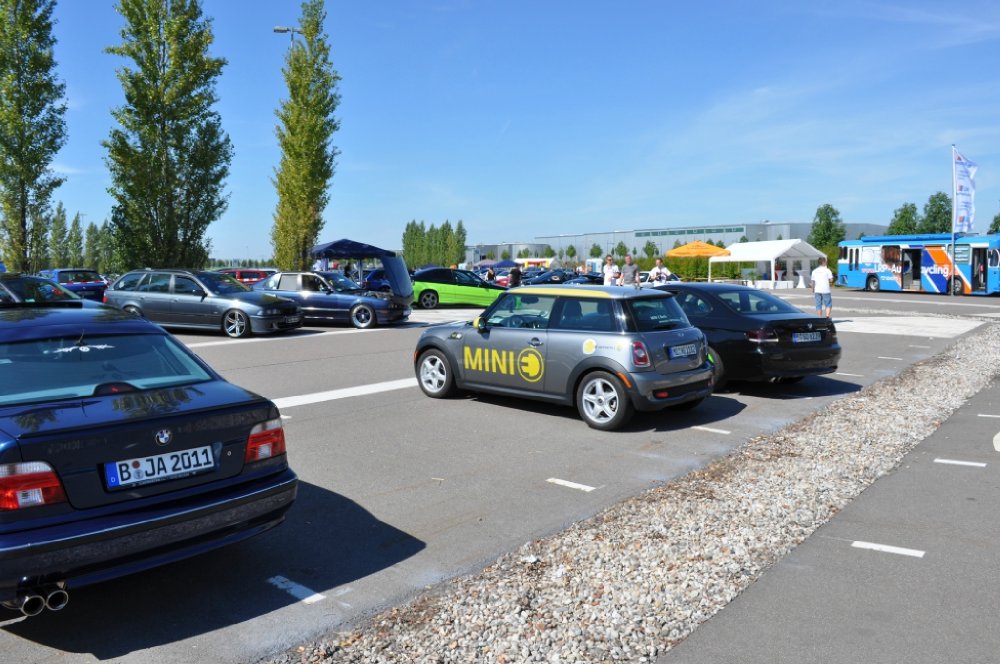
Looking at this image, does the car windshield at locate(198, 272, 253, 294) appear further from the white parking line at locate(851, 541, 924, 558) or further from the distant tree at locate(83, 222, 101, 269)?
the distant tree at locate(83, 222, 101, 269)

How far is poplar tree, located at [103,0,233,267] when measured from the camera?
977 inches

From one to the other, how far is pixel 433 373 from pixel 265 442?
529 centimetres

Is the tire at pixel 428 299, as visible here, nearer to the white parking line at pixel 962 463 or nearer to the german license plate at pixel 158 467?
the white parking line at pixel 962 463

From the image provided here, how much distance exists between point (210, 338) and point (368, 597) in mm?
14053

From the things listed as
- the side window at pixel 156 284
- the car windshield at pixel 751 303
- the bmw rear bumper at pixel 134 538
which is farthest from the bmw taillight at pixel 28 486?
the side window at pixel 156 284

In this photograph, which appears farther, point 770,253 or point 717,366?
point 770,253

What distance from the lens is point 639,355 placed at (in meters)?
7.57

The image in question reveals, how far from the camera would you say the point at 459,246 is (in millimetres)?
124312

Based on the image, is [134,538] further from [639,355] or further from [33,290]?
[33,290]

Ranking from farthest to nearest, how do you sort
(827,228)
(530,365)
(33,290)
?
(827,228) < (33,290) < (530,365)

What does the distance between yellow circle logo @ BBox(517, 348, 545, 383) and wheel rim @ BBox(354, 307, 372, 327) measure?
1132cm

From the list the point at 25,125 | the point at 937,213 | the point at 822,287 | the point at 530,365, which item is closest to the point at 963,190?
the point at 822,287

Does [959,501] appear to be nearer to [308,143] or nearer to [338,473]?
[338,473]

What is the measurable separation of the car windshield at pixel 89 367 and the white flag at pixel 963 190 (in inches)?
1049
